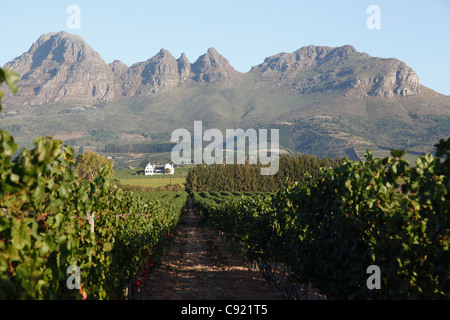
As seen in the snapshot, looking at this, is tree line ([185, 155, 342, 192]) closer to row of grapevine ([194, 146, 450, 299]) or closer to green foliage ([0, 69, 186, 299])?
row of grapevine ([194, 146, 450, 299])

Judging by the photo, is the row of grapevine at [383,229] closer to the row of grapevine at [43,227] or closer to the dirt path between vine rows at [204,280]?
the row of grapevine at [43,227]

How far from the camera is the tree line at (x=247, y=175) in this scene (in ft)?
317

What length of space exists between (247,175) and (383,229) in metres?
92.6

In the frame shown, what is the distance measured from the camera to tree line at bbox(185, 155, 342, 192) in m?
96.6

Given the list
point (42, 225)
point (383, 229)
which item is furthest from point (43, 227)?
point (383, 229)

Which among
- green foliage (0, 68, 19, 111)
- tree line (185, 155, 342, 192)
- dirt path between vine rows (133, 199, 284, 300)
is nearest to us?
green foliage (0, 68, 19, 111)

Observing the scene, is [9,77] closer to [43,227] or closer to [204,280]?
[43,227]

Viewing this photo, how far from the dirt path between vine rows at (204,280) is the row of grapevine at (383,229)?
4361 millimetres

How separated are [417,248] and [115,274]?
615cm

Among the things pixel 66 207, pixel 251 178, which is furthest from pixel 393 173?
pixel 251 178

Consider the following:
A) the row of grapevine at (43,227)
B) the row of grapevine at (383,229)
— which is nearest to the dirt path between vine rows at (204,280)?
the row of grapevine at (383,229)

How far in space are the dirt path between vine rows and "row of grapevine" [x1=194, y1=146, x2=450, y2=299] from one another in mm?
4361

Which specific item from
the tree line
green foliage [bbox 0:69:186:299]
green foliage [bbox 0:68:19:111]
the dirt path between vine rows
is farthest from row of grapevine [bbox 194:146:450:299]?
the tree line

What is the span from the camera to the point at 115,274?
26.3ft
